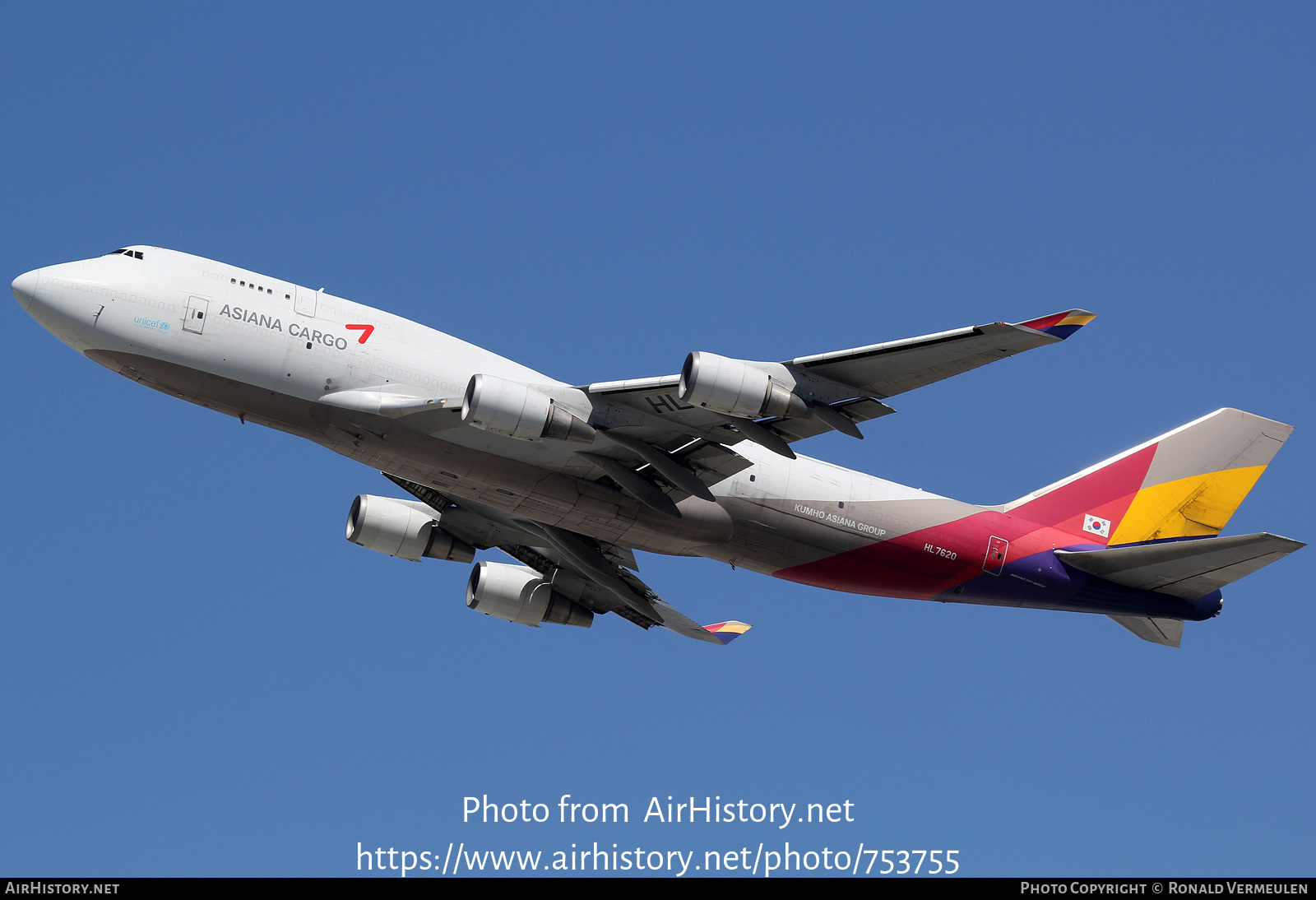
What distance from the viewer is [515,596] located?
36.5 metres

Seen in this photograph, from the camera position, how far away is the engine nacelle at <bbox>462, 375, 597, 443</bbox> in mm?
25922

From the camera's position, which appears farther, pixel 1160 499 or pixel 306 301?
pixel 1160 499

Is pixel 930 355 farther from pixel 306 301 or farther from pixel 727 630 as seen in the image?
pixel 727 630

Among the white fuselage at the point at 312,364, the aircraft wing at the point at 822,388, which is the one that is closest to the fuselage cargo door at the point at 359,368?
the white fuselage at the point at 312,364

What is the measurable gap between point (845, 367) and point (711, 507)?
5.99m

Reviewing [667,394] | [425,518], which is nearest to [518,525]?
[425,518]

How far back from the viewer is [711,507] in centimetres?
3042

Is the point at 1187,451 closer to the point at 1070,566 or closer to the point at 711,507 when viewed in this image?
the point at 1070,566

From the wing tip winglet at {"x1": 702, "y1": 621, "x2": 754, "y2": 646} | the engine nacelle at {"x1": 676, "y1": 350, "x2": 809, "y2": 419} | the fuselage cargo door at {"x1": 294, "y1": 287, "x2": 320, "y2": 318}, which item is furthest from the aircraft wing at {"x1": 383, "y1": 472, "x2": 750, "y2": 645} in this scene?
the engine nacelle at {"x1": 676, "y1": 350, "x2": 809, "y2": 419}

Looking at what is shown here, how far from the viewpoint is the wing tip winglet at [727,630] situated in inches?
1465

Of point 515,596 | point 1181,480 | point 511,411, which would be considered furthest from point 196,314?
point 1181,480

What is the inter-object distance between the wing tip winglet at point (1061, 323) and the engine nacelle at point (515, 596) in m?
17.6

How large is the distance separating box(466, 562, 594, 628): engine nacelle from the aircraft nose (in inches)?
571

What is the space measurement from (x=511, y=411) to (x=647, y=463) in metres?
3.87
